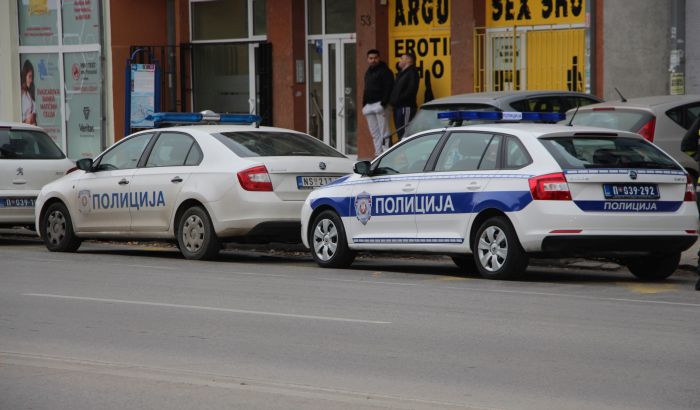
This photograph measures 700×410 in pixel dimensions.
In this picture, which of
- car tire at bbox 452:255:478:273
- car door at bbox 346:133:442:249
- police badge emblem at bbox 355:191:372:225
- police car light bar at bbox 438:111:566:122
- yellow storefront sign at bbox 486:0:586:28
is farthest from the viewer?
yellow storefront sign at bbox 486:0:586:28

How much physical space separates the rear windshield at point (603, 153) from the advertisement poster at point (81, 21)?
18478mm

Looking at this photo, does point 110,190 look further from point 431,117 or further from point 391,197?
point 431,117

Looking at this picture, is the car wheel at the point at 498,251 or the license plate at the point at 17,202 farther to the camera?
the license plate at the point at 17,202

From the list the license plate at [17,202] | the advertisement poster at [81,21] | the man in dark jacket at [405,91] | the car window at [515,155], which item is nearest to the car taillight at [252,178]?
the car window at [515,155]

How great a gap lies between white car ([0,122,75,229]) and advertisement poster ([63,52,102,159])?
10.1 meters

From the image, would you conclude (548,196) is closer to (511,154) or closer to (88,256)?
(511,154)

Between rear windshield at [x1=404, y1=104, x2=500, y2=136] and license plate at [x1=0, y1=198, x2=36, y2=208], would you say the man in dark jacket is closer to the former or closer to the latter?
rear windshield at [x1=404, y1=104, x2=500, y2=136]

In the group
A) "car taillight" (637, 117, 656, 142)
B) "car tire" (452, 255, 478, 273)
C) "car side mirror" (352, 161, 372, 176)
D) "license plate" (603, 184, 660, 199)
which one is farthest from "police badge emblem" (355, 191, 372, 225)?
"car taillight" (637, 117, 656, 142)

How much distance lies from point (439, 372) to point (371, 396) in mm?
868

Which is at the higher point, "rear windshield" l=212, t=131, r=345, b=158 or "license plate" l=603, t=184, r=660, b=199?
"rear windshield" l=212, t=131, r=345, b=158

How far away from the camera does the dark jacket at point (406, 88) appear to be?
23.8 metres

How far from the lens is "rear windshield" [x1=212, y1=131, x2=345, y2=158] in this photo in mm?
15719

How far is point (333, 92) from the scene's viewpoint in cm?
2719

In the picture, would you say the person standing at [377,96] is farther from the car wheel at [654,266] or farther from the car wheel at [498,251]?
the car wheel at [498,251]
